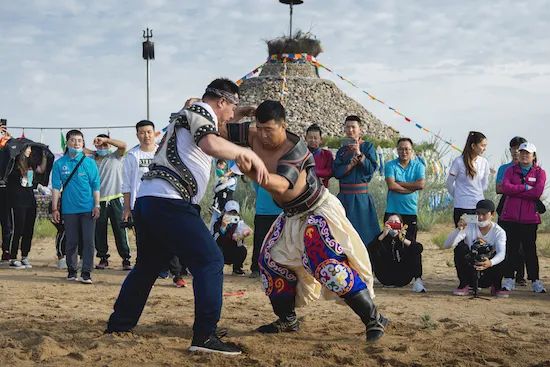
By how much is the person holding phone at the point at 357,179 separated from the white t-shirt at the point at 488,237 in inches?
35.0

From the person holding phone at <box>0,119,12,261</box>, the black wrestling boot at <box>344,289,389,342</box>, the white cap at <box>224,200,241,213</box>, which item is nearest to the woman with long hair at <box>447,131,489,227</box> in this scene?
the white cap at <box>224,200,241,213</box>

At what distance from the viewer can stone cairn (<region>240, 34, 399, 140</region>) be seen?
2738cm

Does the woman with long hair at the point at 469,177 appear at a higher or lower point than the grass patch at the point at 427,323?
higher

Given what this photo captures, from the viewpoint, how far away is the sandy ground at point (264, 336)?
524 centimetres

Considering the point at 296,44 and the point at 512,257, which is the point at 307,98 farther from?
the point at 512,257

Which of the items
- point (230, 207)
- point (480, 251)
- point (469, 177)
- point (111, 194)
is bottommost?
point (480, 251)

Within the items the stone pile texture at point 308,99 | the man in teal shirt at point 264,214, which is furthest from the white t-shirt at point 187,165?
the stone pile texture at point 308,99

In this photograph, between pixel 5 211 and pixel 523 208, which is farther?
pixel 5 211

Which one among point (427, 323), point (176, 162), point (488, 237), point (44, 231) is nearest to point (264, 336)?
point (427, 323)

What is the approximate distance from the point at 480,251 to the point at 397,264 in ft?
3.15

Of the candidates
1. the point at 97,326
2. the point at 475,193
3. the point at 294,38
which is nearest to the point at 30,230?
the point at 97,326

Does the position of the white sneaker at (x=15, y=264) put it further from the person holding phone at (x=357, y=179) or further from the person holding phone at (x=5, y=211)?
the person holding phone at (x=357, y=179)

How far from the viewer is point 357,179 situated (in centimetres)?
903

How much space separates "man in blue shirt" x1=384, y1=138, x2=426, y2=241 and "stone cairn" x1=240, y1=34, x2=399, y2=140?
17073 mm
